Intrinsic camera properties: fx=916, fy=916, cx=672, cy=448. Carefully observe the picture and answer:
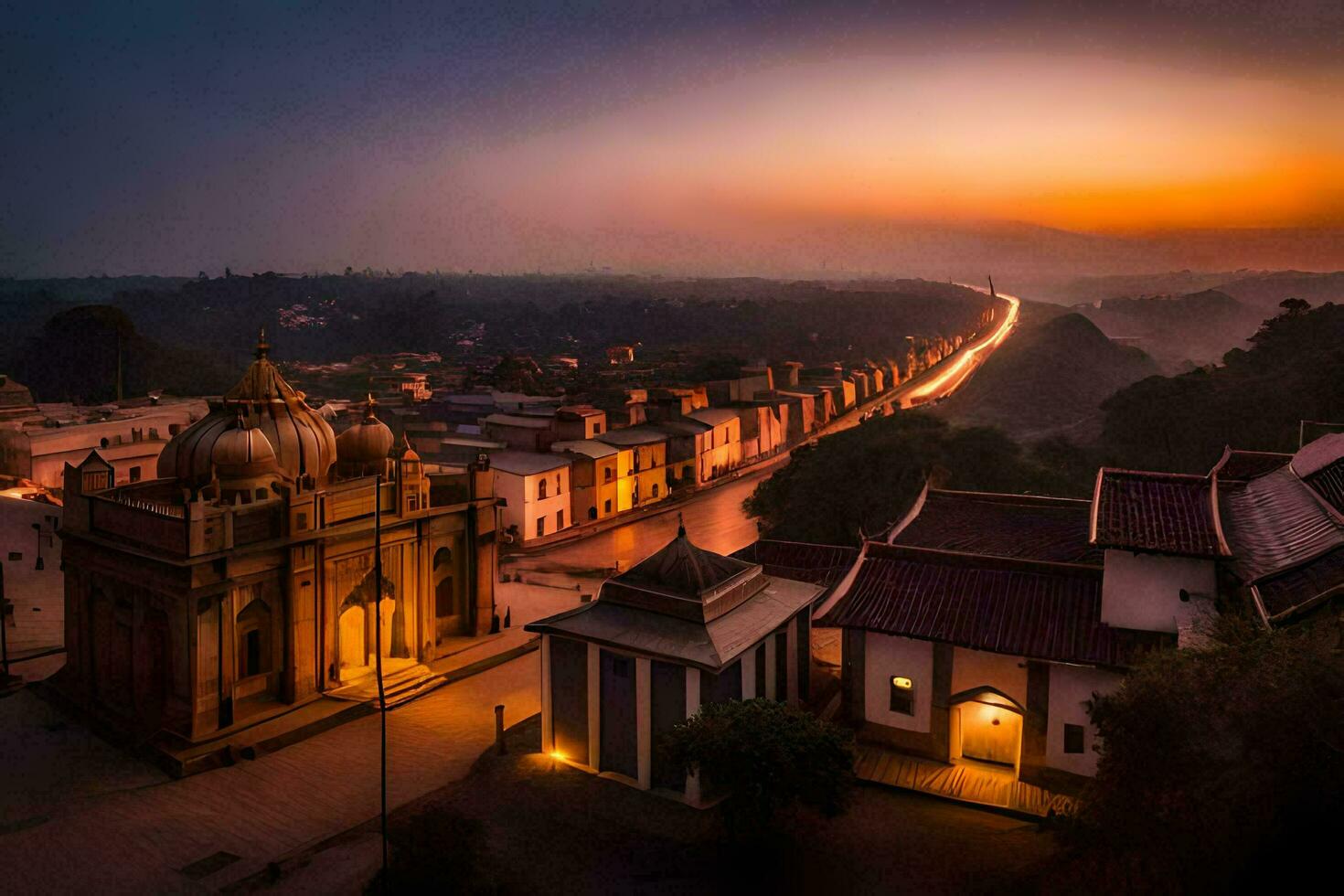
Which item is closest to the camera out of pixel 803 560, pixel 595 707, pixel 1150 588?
pixel 1150 588

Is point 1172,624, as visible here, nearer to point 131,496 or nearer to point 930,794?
point 930,794

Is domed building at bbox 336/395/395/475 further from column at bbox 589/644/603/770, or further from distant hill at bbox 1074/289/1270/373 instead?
distant hill at bbox 1074/289/1270/373

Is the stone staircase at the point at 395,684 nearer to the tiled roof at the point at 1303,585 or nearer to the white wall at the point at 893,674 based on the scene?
the white wall at the point at 893,674

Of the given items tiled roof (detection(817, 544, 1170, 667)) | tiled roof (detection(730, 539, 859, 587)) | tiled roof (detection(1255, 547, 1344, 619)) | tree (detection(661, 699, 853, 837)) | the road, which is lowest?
the road

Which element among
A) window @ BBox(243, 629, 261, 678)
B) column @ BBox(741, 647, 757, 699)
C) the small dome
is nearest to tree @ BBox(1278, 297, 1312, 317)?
column @ BBox(741, 647, 757, 699)

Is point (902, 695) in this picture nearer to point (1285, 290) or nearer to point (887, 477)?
point (887, 477)

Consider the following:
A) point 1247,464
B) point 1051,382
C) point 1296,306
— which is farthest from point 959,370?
point 1247,464
